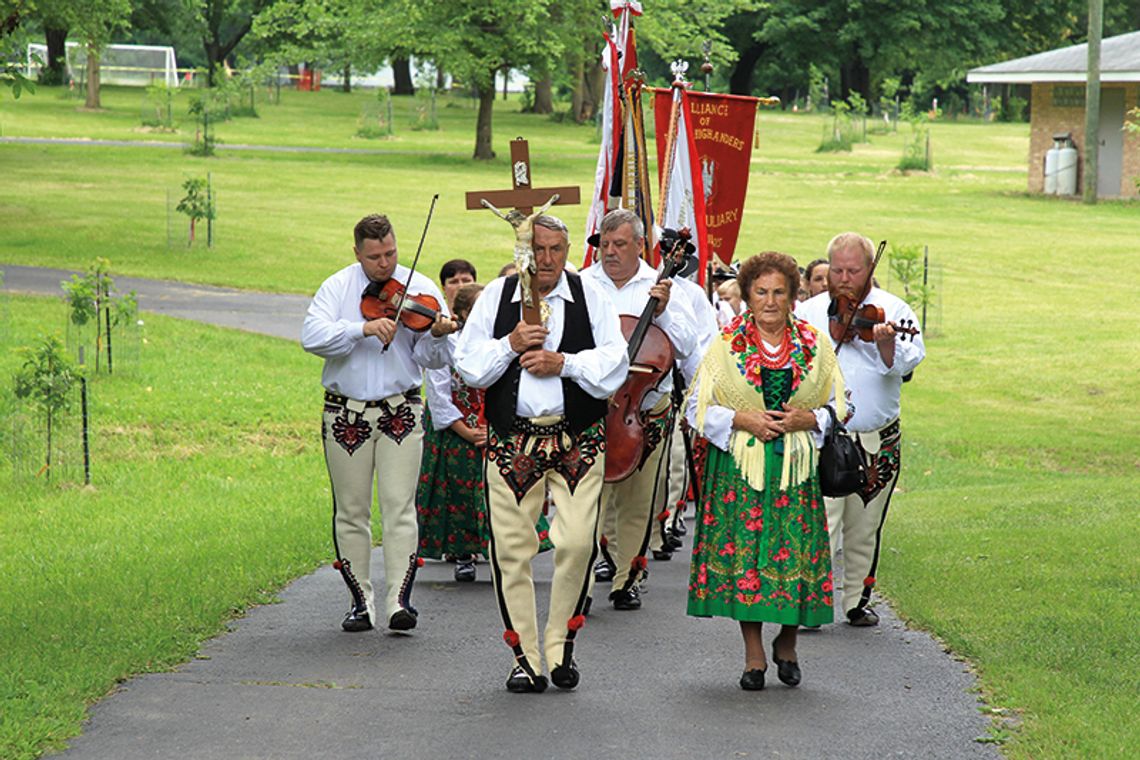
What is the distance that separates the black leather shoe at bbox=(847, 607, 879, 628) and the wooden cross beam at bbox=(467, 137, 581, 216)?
8.71ft

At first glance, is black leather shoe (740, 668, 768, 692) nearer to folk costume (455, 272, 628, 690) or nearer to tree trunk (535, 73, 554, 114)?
folk costume (455, 272, 628, 690)

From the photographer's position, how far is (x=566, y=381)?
7242mm

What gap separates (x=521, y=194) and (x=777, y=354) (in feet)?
4.30

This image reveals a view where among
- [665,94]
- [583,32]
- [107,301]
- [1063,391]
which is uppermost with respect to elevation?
[583,32]

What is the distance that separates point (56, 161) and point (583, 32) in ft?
50.8

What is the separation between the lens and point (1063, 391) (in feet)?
70.1

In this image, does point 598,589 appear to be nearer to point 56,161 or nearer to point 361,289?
point 361,289

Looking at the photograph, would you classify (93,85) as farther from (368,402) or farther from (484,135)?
(368,402)

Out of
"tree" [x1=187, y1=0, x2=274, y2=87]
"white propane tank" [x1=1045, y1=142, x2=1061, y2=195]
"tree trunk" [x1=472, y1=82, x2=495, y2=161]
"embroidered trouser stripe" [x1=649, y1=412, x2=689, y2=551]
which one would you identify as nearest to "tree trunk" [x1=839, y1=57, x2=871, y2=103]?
"tree" [x1=187, y1=0, x2=274, y2=87]

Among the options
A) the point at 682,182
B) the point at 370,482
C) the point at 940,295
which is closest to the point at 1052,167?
the point at 940,295

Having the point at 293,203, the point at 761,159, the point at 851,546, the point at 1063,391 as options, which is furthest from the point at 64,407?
the point at 761,159

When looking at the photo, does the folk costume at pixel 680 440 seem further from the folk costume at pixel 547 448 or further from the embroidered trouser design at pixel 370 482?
the embroidered trouser design at pixel 370 482

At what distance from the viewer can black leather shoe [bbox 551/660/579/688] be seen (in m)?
7.24

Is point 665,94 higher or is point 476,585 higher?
point 665,94
